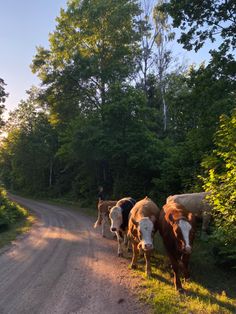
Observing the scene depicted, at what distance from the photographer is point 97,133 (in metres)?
27.7

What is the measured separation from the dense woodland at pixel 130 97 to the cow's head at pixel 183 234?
356 centimetres

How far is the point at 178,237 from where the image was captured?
8.38m

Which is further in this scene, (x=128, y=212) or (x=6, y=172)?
(x=6, y=172)

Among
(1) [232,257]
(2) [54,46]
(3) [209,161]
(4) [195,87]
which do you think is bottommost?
(1) [232,257]

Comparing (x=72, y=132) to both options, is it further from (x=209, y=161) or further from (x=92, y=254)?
(x=209, y=161)

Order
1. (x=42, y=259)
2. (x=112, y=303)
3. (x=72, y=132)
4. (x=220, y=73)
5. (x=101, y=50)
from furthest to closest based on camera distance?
(x=101, y=50)
(x=72, y=132)
(x=220, y=73)
(x=42, y=259)
(x=112, y=303)

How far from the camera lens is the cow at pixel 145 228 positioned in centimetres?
915

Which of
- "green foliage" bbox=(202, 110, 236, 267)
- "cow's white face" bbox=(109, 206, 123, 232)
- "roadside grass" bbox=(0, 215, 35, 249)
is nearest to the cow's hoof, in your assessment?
"green foliage" bbox=(202, 110, 236, 267)

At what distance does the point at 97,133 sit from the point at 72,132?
3.92m

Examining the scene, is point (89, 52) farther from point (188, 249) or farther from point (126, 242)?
point (188, 249)

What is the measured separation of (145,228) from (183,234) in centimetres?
126

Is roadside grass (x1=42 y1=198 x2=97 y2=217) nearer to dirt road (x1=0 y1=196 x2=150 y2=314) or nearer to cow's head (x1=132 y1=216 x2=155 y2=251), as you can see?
dirt road (x1=0 y1=196 x2=150 y2=314)

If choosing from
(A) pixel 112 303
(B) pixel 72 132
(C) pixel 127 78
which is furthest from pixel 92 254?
(C) pixel 127 78

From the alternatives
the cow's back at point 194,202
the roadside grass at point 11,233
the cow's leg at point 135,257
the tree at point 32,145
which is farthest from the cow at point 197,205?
the tree at point 32,145
